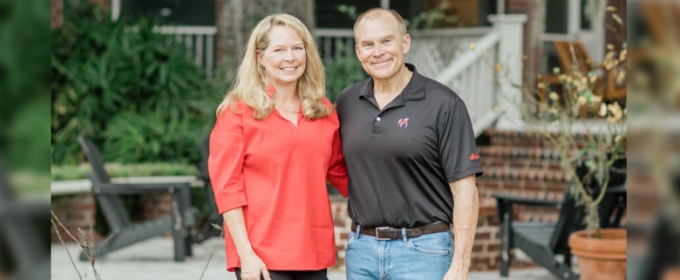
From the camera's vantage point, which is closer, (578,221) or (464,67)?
(578,221)

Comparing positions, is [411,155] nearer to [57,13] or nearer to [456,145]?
[456,145]

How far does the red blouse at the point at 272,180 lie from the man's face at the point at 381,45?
30 cm

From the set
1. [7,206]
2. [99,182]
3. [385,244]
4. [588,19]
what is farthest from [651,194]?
[588,19]

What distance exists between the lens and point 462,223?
286cm

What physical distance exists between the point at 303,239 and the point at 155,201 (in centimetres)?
677

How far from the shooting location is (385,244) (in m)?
2.91

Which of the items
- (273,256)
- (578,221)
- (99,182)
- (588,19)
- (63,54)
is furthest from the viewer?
(588,19)

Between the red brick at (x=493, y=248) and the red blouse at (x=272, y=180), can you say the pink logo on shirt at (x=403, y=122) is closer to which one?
the red blouse at (x=272, y=180)

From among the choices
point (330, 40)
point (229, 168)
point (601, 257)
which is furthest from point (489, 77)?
point (229, 168)

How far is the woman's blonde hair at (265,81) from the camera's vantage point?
2.90 metres

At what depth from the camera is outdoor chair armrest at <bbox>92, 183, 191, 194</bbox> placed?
24.3ft

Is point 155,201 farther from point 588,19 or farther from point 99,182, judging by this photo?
point 588,19

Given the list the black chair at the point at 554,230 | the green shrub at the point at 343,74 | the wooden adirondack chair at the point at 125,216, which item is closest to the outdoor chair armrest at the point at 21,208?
the black chair at the point at 554,230

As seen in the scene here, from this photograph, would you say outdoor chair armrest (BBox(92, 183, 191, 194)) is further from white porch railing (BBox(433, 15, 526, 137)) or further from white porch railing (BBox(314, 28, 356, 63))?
white porch railing (BBox(314, 28, 356, 63))
